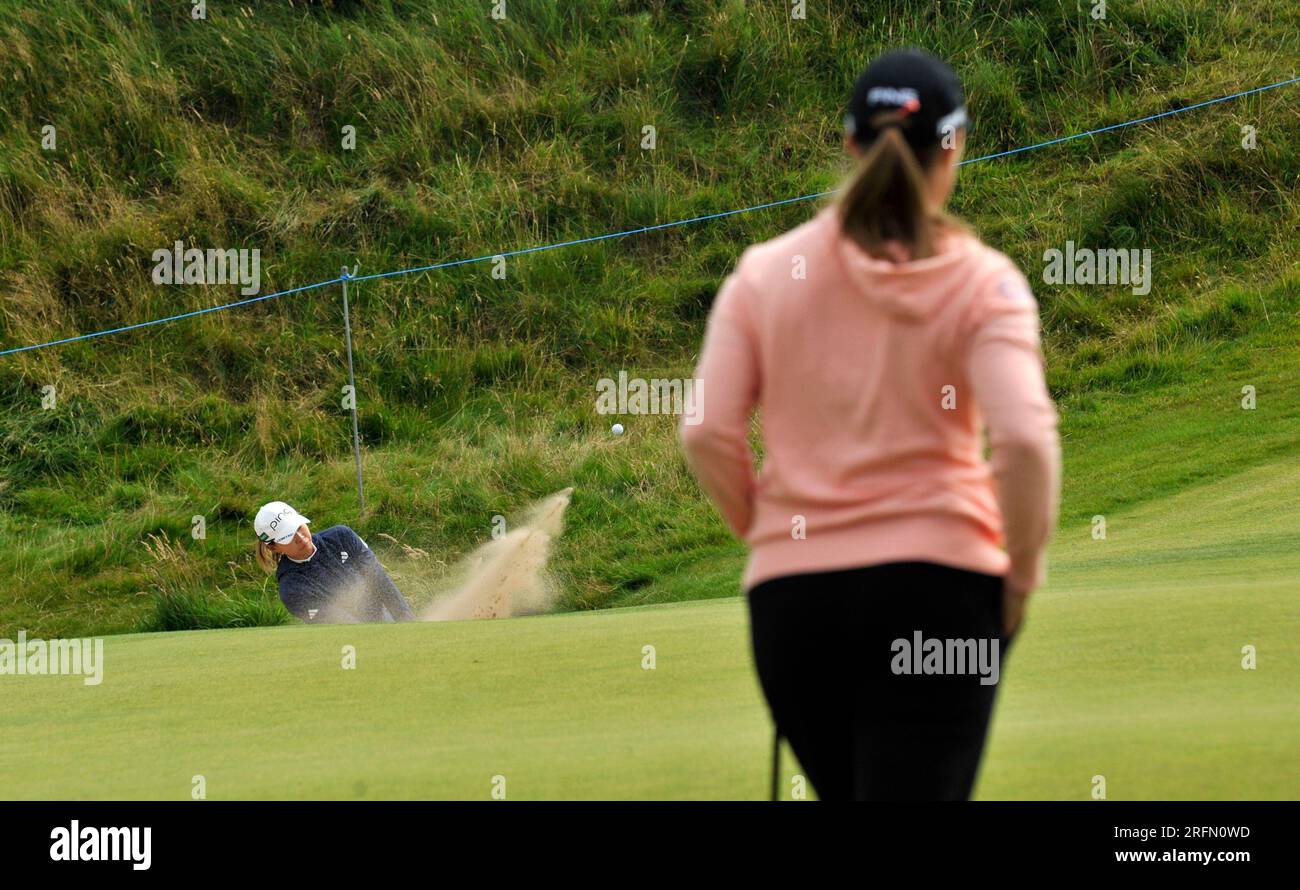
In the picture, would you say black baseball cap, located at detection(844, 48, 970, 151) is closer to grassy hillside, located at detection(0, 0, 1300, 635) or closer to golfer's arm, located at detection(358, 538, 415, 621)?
grassy hillside, located at detection(0, 0, 1300, 635)

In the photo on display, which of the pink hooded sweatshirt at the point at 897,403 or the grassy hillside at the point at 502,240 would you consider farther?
the grassy hillside at the point at 502,240

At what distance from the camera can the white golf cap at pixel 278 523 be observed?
44.1 ft

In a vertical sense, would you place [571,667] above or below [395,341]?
below

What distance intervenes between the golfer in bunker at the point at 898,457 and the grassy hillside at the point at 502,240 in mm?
10433

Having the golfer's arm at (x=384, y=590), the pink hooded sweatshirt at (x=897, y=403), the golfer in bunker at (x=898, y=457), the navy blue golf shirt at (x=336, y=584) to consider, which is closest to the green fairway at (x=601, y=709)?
the golfer in bunker at (x=898, y=457)

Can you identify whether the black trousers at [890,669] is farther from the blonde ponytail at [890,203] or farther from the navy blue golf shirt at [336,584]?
the navy blue golf shirt at [336,584]

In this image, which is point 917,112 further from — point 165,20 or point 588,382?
point 165,20

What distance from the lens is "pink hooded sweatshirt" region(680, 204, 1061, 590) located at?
291cm

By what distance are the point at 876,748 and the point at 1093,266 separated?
650 inches

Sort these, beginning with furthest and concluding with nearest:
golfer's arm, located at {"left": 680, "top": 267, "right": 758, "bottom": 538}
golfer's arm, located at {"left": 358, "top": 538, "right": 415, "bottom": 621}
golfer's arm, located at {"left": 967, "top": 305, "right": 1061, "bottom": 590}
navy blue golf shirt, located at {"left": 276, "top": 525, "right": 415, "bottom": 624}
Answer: golfer's arm, located at {"left": 358, "top": 538, "right": 415, "bottom": 621}
navy blue golf shirt, located at {"left": 276, "top": 525, "right": 415, "bottom": 624}
golfer's arm, located at {"left": 680, "top": 267, "right": 758, "bottom": 538}
golfer's arm, located at {"left": 967, "top": 305, "right": 1061, "bottom": 590}

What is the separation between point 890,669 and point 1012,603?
290 mm

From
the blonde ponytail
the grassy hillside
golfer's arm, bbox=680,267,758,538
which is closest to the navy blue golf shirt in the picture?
the grassy hillside

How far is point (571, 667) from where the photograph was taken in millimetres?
6578
